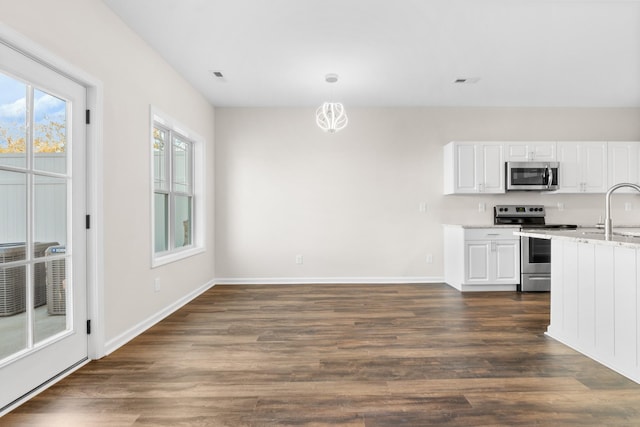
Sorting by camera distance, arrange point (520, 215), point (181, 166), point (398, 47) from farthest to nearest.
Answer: point (520, 215) < point (181, 166) < point (398, 47)

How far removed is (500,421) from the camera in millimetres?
1710

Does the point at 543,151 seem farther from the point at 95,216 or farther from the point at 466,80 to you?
the point at 95,216

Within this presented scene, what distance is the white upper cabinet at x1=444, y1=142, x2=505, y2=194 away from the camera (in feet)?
15.9

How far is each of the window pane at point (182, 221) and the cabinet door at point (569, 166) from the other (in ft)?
16.5

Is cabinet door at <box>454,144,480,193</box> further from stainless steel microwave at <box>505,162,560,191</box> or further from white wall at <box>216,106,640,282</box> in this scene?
stainless steel microwave at <box>505,162,560,191</box>

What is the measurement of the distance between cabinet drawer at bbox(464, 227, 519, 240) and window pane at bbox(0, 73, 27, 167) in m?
4.43

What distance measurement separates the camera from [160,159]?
382 centimetres

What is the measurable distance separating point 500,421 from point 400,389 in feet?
1.70

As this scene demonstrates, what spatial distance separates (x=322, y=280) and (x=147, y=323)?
8.37ft

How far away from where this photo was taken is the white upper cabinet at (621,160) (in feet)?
15.9

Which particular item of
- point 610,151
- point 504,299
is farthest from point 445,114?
point 504,299

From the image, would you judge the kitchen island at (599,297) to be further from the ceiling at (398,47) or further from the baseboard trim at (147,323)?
the baseboard trim at (147,323)

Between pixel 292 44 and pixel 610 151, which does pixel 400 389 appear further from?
pixel 610 151

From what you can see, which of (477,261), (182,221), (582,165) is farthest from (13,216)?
(582,165)
